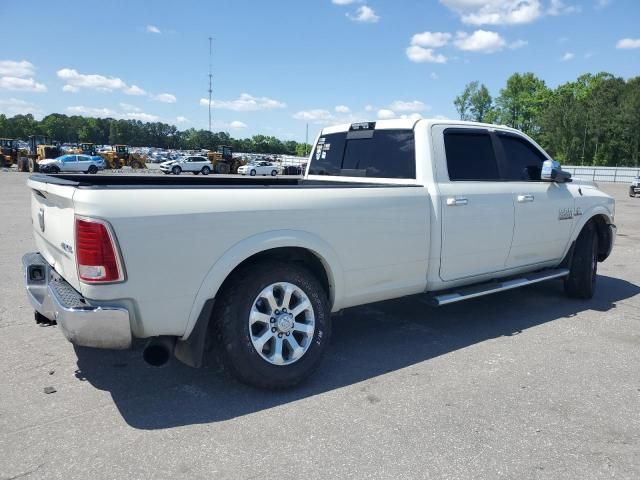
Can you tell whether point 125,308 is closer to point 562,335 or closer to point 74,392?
point 74,392

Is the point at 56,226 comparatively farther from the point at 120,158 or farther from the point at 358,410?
the point at 120,158

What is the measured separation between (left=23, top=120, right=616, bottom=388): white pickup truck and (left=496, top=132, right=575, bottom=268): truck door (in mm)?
20

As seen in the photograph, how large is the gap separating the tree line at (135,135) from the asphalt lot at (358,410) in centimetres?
14241

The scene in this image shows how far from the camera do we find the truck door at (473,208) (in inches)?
174

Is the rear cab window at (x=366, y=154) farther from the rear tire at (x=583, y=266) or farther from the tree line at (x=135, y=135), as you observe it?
the tree line at (x=135, y=135)

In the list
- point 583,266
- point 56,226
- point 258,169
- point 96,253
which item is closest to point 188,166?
point 258,169

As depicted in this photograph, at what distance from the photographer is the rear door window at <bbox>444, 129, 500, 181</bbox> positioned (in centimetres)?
466

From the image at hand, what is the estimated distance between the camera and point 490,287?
4863mm

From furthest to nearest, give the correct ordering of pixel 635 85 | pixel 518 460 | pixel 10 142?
1. pixel 635 85
2. pixel 10 142
3. pixel 518 460

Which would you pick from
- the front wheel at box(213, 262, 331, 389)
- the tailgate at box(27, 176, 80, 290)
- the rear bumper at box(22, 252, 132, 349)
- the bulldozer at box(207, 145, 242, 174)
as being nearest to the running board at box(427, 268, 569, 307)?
the front wheel at box(213, 262, 331, 389)

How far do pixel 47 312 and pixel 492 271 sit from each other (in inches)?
150

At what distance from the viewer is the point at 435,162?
14.7 ft

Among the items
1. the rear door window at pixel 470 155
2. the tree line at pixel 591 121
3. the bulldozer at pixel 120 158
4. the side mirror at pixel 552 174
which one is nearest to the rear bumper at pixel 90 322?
the rear door window at pixel 470 155

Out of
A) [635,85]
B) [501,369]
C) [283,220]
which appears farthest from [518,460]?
[635,85]
